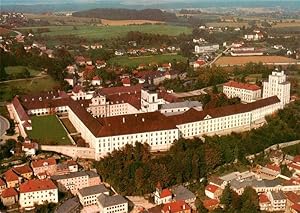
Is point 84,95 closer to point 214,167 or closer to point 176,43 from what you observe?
point 214,167

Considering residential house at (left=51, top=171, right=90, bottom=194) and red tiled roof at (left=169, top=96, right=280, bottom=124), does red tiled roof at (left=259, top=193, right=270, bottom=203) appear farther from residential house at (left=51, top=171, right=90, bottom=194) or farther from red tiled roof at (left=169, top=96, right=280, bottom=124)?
residential house at (left=51, top=171, right=90, bottom=194)

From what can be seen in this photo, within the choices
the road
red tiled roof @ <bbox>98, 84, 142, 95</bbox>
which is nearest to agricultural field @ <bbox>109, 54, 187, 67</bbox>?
red tiled roof @ <bbox>98, 84, 142, 95</bbox>

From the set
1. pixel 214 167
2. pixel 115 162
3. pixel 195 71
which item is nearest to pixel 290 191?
pixel 214 167

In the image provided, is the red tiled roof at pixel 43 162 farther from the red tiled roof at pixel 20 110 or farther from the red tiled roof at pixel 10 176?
the red tiled roof at pixel 20 110

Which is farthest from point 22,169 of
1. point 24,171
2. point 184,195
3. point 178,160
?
point 184,195

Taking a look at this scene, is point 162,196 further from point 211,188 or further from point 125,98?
point 125,98

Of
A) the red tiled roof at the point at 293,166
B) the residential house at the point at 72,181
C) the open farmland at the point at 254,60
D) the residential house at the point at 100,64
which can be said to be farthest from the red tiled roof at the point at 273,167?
the open farmland at the point at 254,60
